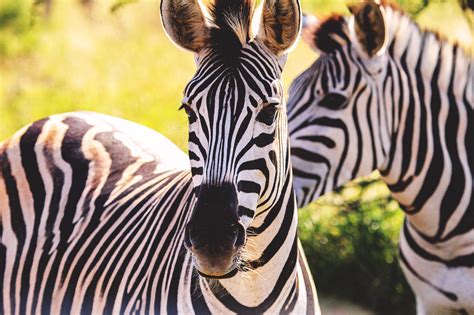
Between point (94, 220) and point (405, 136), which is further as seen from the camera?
point (405, 136)

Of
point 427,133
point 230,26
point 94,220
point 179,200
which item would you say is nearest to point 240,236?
point 230,26

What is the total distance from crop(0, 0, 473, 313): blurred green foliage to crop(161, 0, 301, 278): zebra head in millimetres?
2077

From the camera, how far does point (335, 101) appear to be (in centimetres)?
504

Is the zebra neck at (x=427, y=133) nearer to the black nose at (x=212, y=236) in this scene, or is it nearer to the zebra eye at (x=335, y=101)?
the zebra eye at (x=335, y=101)

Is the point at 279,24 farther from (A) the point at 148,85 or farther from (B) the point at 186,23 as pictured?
(A) the point at 148,85

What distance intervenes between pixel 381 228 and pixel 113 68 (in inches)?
261

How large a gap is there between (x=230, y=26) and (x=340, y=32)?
7.08ft

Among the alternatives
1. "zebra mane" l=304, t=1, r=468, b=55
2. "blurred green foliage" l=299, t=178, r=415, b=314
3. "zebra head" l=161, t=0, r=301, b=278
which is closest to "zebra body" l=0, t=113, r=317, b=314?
"zebra head" l=161, t=0, r=301, b=278

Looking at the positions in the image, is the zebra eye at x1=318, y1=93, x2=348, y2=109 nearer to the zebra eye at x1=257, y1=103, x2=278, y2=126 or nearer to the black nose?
the zebra eye at x1=257, y1=103, x2=278, y2=126

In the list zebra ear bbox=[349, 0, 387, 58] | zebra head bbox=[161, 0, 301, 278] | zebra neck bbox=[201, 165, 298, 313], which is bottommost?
zebra neck bbox=[201, 165, 298, 313]

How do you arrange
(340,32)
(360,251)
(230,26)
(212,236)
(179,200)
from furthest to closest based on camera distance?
(360,251) < (340,32) < (179,200) < (230,26) < (212,236)

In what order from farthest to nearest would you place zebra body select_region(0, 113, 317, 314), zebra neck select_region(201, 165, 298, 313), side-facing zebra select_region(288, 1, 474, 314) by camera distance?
side-facing zebra select_region(288, 1, 474, 314) < zebra body select_region(0, 113, 317, 314) < zebra neck select_region(201, 165, 298, 313)

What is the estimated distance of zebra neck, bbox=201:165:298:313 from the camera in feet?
10.8

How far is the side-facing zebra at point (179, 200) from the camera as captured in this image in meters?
3.01
